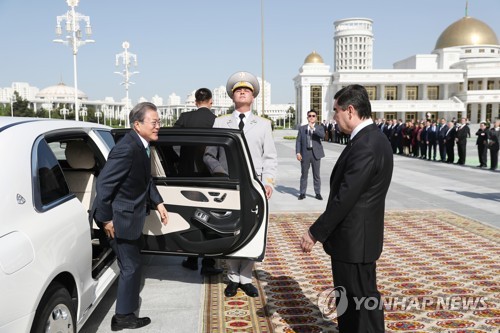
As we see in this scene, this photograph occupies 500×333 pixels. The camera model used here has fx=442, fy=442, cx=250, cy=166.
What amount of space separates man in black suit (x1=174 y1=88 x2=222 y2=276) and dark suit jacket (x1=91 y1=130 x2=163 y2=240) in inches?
40.1

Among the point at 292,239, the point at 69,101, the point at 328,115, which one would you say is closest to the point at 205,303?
the point at 292,239

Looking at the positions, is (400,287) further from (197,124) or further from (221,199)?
(197,124)

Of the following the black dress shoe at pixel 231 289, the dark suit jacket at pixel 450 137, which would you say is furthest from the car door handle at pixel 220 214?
the dark suit jacket at pixel 450 137

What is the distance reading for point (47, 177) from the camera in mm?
2736

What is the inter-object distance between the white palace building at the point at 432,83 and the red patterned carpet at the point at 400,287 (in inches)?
2623

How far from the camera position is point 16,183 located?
2.31 metres

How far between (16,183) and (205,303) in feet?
7.21

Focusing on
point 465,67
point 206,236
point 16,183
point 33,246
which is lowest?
→ point 206,236

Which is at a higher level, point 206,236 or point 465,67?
point 465,67

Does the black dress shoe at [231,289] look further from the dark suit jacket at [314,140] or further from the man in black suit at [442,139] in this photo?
the man in black suit at [442,139]

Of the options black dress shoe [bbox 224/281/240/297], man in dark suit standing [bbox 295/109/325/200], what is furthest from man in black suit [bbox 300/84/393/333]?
man in dark suit standing [bbox 295/109/325/200]

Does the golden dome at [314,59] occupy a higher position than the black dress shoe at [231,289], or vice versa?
the golden dome at [314,59]

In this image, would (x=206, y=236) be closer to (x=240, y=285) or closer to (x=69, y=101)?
(x=240, y=285)

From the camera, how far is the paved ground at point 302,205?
3703 mm
